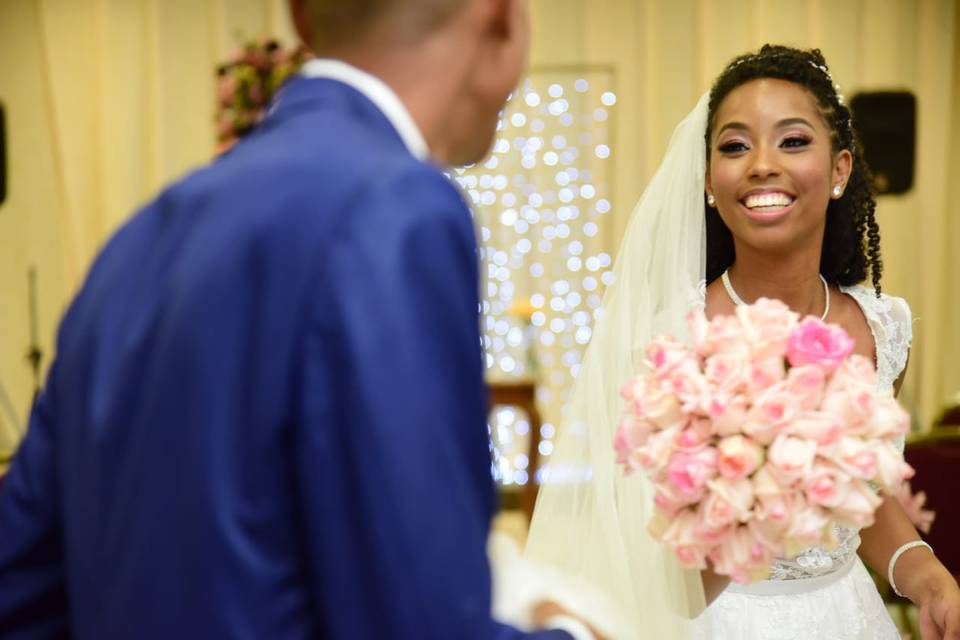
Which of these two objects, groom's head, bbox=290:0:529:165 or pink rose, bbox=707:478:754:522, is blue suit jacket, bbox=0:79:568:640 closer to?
groom's head, bbox=290:0:529:165

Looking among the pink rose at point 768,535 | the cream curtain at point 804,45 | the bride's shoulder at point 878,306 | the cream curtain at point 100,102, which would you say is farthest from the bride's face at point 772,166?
the cream curtain at point 100,102

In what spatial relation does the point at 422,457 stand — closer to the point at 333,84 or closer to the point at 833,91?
the point at 333,84

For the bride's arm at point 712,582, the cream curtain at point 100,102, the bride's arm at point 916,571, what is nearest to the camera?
the bride's arm at point 712,582

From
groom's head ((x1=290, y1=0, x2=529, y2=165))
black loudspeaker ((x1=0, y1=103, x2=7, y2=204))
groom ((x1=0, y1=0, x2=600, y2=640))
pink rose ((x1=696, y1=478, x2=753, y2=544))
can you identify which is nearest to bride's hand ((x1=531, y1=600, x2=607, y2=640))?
groom ((x1=0, y1=0, x2=600, y2=640))

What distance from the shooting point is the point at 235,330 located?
0.98 meters

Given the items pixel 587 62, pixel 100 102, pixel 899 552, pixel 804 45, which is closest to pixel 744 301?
pixel 899 552

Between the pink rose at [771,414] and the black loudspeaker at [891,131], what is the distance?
21.7 ft

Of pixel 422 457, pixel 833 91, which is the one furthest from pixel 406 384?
pixel 833 91

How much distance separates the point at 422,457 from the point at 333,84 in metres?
0.39

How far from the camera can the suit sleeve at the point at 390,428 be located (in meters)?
0.94

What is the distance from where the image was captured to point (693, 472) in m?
1.90

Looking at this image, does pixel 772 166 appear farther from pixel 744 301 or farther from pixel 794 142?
pixel 744 301

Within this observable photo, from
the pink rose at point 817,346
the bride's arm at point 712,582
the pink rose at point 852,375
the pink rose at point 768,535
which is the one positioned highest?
the pink rose at point 817,346

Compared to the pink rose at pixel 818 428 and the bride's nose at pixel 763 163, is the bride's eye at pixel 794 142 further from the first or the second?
the pink rose at pixel 818 428
